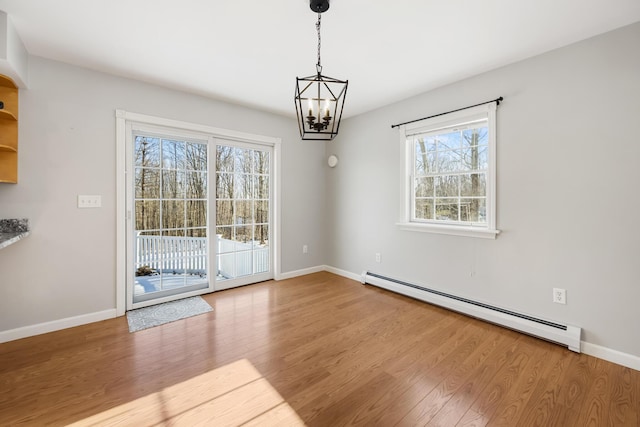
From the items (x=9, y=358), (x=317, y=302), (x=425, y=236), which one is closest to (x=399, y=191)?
(x=425, y=236)

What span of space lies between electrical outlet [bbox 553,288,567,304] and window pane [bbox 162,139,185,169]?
4.13 m

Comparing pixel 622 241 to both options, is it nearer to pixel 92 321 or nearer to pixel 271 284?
pixel 271 284

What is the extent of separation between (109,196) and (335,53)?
8.80 ft

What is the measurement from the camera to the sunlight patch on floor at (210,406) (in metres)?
1.53

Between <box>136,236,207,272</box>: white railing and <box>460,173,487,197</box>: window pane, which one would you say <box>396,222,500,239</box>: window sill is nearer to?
<box>460,173,487,197</box>: window pane

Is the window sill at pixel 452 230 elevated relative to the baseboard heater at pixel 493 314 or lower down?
elevated

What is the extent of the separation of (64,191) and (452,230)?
398 centimetres

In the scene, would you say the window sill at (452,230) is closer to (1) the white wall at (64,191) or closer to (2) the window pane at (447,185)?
(2) the window pane at (447,185)

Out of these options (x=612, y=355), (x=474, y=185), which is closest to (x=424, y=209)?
(x=474, y=185)

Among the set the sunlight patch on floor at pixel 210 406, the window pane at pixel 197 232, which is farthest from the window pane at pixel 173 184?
the sunlight patch on floor at pixel 210 406

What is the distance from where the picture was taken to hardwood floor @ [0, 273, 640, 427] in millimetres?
1582

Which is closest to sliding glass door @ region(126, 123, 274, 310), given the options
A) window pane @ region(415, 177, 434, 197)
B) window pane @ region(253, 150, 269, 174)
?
window pane @ region(253, 150, 269, 174)

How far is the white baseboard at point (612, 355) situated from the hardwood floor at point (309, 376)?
55mm

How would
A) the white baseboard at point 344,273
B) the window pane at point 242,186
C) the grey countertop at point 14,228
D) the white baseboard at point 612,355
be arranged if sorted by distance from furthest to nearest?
the white baseboard at point 344,273
the window pane at point 242,186
the grey countertop at point 14,228
the white baseboard at point 612,355
